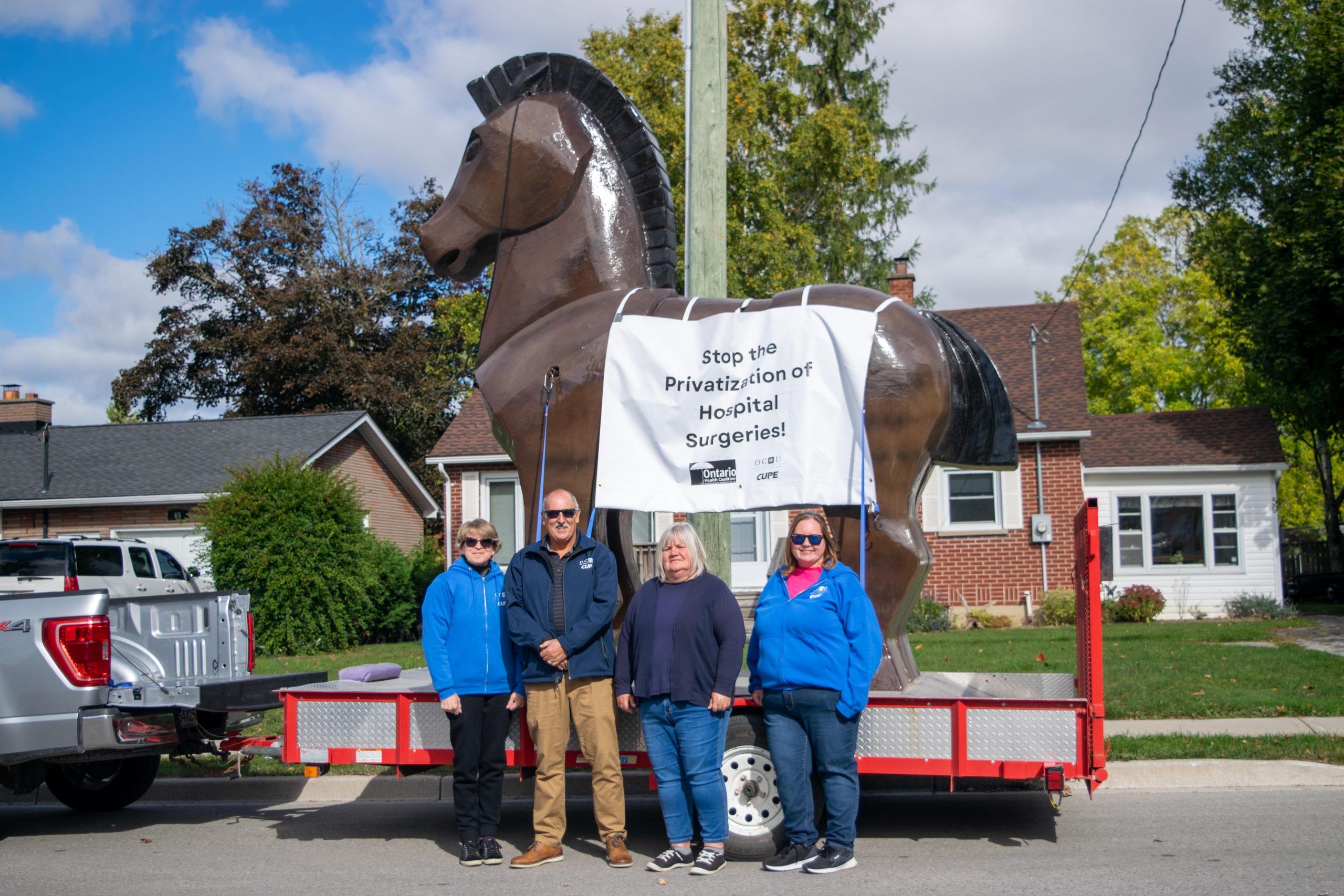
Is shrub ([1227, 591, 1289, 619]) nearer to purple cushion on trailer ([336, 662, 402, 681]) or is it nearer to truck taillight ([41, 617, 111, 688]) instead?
purple cushion on trailer ([336, 662, 402, 681])

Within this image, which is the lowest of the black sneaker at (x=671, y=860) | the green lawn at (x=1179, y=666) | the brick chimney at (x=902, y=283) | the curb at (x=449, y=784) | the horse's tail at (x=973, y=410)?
the curb at (x=449, y=784)

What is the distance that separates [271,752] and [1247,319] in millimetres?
18972

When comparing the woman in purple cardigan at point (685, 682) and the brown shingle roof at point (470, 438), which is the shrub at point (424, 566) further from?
the woman in purple cardigan at point (685, 682)

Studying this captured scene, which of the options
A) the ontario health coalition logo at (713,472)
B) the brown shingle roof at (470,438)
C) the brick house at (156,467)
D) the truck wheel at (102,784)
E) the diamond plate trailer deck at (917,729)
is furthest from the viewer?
the brick house at (156,467)

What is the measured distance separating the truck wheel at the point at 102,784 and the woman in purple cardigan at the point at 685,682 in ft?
12.8

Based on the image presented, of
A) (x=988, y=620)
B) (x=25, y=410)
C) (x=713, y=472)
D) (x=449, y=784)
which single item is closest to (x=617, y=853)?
(x=713, y=472)

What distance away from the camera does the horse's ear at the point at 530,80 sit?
22.1ft

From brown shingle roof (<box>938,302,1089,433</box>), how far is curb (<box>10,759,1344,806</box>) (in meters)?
11.6

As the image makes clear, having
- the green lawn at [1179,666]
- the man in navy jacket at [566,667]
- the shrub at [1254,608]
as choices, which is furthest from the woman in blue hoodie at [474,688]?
the shrub at [1254,608]

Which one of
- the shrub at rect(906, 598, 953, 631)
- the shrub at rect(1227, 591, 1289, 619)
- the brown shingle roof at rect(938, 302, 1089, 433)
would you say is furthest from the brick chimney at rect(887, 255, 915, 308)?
the shrub at rect(1227, 591, 1289, 619)

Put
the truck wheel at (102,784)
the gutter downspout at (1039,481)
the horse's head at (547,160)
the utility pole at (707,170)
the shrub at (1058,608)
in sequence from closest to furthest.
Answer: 1. the horse's head at (547,160)
2. the truck wheel at (102,784)
3. the utility pole at (707,170)
4. the shrub at (1058,608)
5. the gutter downspout at (1039,481)

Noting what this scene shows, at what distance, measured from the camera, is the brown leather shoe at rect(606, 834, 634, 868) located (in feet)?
17.7

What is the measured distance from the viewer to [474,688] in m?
5.51

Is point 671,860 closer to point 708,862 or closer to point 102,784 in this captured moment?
point 708,862
